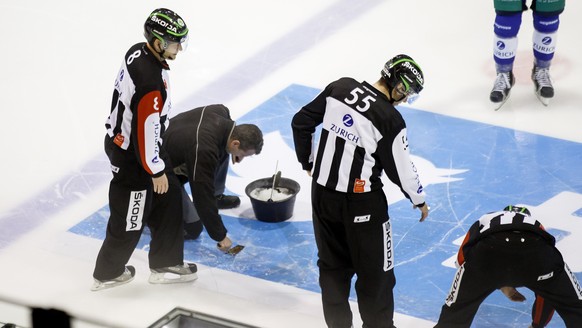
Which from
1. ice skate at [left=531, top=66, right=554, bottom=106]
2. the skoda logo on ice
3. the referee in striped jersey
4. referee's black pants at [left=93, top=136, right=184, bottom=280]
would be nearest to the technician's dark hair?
referee's black pants at [left=93, top=136, right=184, bottom=280]

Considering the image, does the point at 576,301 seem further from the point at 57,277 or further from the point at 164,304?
the point at 57,277

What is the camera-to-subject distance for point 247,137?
4.39m

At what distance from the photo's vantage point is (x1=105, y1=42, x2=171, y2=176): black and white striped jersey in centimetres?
378

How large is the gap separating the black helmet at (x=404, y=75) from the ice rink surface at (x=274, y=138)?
3.60 feet

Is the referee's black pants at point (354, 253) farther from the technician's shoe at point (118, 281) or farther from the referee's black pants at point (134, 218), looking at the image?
the technician's shoe at point (118, 281)

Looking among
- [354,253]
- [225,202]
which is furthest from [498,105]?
[354,253]

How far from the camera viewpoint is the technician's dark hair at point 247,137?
14.4 ft

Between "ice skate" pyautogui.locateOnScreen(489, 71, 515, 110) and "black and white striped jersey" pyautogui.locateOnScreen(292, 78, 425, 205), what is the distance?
2348 millimetres

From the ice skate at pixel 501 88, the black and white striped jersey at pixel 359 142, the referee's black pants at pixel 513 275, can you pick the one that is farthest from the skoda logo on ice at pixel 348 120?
the ice skate at pixel 501 88

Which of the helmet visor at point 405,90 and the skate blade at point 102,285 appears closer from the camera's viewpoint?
the helmet visor at point 405,90

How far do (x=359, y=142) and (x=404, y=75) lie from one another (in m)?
0.30

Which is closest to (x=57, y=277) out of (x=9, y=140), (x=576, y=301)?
(x=9, y=140)

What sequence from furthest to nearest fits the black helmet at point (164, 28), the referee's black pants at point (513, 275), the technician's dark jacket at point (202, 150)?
the technician's dark jacket at point (202, 150), the black helmet at point (164, 28), the referee's black pants at point (513, 275)

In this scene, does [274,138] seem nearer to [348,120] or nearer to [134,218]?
[134,218]
